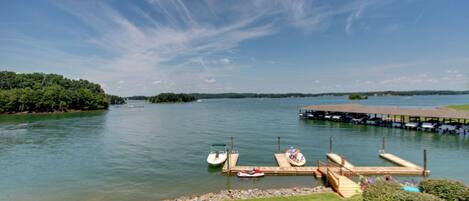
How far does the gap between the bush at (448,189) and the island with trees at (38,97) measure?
131m

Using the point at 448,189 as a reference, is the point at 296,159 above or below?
below

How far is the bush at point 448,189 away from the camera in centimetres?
1060

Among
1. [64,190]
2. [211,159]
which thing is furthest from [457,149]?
[64,190]

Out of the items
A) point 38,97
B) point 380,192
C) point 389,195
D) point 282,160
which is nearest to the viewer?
point 389,195

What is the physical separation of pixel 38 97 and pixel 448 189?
134 m

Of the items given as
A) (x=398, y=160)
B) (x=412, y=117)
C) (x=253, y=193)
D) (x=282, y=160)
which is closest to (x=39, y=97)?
(x=282, y=160)

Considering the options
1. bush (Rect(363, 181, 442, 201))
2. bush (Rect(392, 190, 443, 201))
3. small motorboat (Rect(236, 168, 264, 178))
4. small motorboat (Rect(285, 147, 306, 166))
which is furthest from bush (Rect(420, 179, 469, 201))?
small motorboat (Rect(285, 147, 306, 166))

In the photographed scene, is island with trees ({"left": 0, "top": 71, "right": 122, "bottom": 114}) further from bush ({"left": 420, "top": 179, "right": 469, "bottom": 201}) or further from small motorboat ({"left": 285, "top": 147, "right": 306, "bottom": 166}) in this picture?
bush ({"left": 420, "top": 179, "right": 469, "bottom": 201})

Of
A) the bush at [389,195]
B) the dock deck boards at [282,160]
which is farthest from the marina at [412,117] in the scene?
the bush at [389,195]

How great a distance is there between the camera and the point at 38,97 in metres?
114

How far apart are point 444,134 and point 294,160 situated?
3279cm

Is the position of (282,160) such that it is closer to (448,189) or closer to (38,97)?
(448,189)

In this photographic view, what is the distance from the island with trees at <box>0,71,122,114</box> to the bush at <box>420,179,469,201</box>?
131364 millimetres

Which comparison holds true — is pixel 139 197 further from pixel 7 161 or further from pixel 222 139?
pixel 222 139
